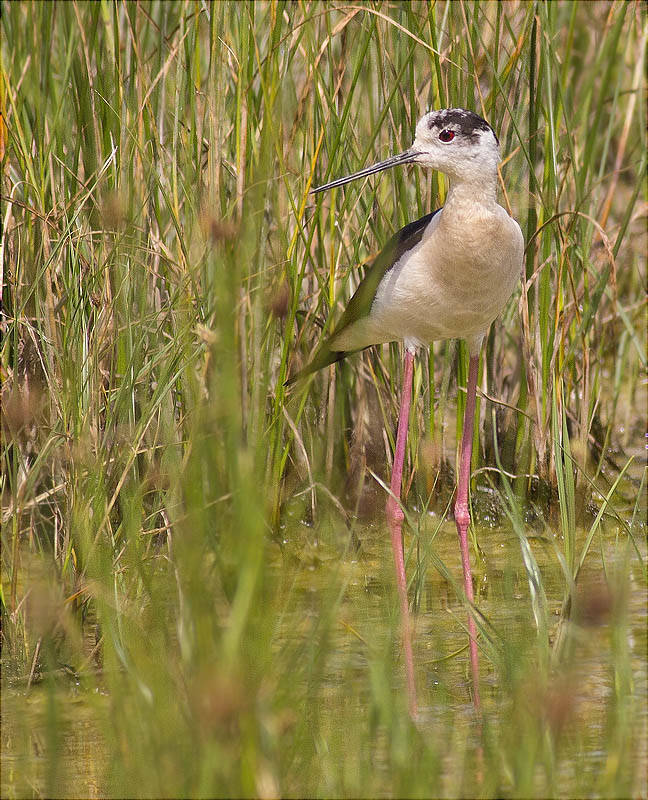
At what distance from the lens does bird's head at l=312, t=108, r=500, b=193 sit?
9.60 ft

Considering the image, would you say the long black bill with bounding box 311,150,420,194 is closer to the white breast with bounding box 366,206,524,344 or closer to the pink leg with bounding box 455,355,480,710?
the white breast with bounding box 366,206,524,344

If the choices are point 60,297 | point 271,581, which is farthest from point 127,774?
point 60,297

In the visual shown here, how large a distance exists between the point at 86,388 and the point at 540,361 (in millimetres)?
1323

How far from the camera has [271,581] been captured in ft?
5.64

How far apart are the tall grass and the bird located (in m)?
0.10

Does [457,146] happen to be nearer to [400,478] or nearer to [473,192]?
[473,192]

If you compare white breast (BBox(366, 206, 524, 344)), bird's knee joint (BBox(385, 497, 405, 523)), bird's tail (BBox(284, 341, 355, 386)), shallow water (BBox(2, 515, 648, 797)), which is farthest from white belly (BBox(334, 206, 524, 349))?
shallow water (BBox(2, 515, 648, 797))

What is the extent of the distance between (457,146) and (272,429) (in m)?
0.85

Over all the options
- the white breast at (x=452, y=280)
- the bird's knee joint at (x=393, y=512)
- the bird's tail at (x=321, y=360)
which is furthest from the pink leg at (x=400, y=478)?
the bird's tail at (x=321, y=360)

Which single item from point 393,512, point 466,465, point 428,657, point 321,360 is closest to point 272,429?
point 321,360

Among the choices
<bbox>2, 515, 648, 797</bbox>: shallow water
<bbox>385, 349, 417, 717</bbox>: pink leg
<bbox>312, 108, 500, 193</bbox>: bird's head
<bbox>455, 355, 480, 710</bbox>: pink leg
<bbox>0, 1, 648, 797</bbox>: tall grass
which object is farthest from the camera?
<bbox>455, 355, 480, 710</bbox>: pink leg

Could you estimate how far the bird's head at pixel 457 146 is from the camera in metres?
2.93

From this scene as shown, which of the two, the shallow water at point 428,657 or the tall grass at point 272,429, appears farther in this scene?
the shallow water at point 428,657

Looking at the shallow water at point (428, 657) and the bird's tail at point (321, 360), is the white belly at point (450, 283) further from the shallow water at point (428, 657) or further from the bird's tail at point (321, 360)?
the shallow water at point (428, 657)
